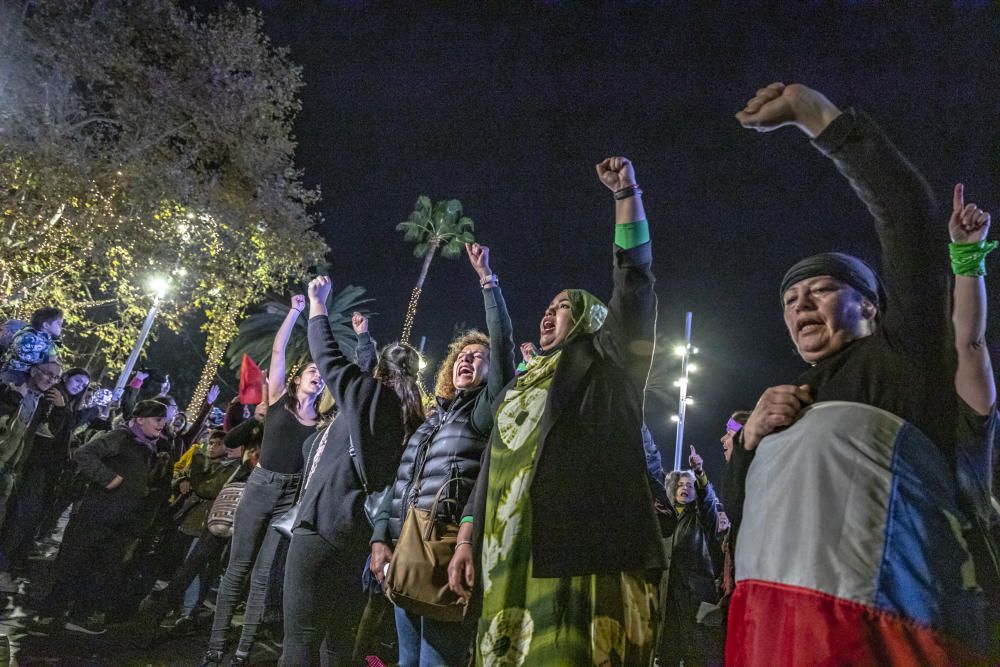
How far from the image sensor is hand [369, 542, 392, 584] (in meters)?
3.21

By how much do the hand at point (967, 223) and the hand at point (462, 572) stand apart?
6.80ft

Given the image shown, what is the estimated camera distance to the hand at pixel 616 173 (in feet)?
7.97

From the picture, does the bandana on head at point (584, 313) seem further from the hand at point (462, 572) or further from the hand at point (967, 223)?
the hand at point (967, 223)

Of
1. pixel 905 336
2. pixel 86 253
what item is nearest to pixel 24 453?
pixel 905 336

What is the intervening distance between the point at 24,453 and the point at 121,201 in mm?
9510

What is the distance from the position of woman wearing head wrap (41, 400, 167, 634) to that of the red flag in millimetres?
777

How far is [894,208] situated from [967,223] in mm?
215

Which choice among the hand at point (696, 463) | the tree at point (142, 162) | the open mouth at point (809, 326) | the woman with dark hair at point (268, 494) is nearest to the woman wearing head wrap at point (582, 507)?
the open mouth at point (809, 326)

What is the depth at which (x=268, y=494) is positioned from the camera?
440 centimetres

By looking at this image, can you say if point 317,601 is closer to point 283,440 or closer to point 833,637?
point 283,440

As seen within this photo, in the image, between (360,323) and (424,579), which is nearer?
(424,579)

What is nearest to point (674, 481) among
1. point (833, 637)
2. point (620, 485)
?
point (620, 485)

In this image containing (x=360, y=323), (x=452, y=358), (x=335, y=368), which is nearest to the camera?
(x=335, y=368)

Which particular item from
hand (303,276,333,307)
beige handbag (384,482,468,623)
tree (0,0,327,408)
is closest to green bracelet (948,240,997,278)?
beige handbag (384,482,468,623)
